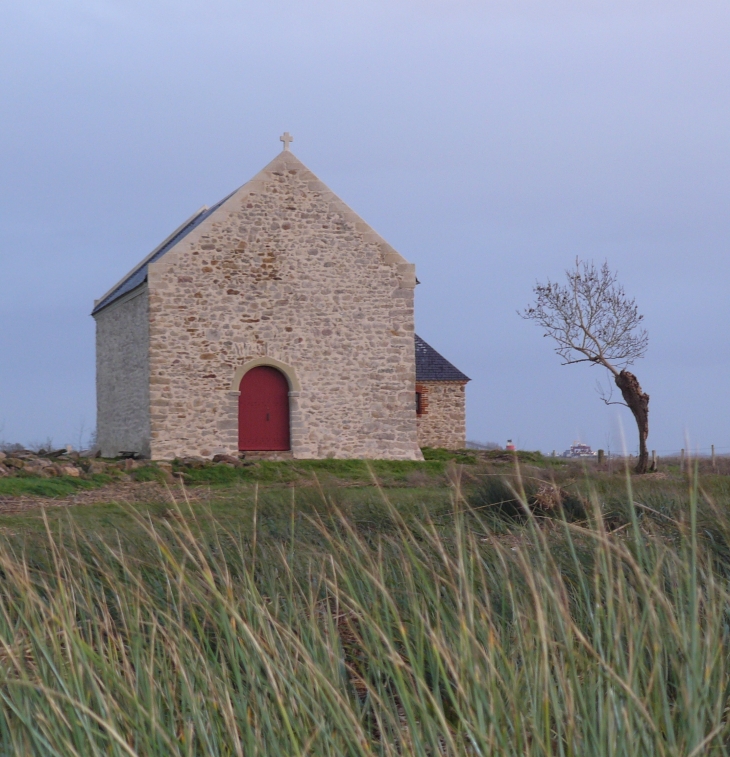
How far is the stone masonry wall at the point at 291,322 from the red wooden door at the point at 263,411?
0.91 ft

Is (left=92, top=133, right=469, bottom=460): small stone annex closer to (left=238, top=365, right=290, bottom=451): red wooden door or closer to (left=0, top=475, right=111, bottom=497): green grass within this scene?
(left=238, top=365, right=290, bottom=451): red wooden door

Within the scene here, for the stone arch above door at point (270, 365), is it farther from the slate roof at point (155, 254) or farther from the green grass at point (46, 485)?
the slate roof at point (155, 254)

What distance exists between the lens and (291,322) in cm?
1934

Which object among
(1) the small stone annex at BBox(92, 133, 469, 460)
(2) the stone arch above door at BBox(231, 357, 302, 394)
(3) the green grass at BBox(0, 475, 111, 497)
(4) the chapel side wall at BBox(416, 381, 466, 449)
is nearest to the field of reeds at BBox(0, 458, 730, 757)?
(3) the green grass at BBox(0, 475, 111, 497)

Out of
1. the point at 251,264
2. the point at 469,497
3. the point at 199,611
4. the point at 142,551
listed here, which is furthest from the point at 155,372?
the point at 199,611


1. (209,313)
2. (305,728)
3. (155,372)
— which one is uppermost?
(209,313)

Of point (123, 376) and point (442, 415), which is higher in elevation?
point (123, 376)

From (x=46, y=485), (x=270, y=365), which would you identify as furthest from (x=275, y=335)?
(x=46, y=485)

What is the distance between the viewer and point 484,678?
8.43 ft

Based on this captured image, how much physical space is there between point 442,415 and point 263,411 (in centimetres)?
864

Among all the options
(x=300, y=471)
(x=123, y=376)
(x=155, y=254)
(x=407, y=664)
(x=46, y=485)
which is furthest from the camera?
(x=155, y=254)

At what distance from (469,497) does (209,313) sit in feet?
38.7

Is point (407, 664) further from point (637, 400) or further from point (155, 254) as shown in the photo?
point (155, 254)

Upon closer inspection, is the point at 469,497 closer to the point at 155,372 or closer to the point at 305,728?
the point at 305,728
